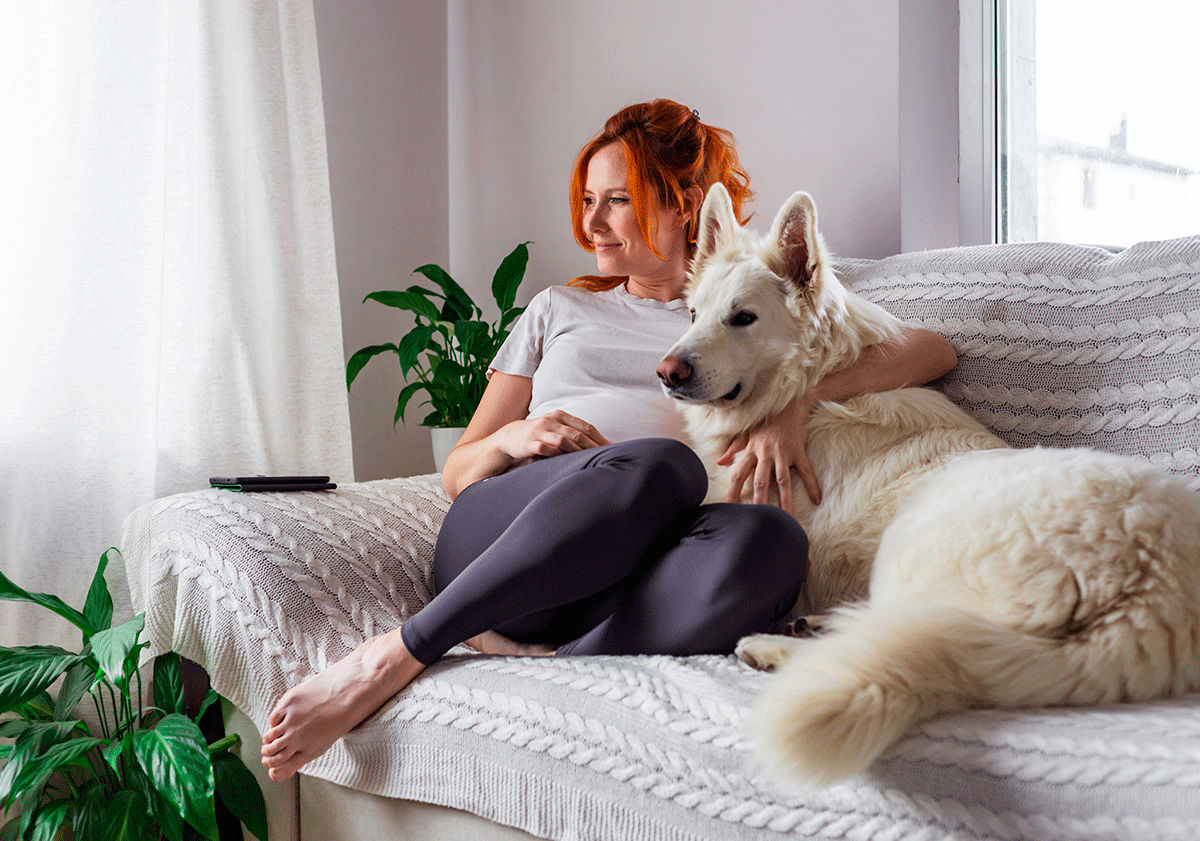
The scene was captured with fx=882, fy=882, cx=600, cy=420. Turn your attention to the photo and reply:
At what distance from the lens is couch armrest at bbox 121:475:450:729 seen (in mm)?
1327

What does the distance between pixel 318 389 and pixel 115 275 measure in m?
0.61

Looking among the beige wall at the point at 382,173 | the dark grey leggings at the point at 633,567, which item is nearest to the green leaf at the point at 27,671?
the dark grey leggings at the point at 633,567

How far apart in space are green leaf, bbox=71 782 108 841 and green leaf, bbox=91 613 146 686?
20 centimetres

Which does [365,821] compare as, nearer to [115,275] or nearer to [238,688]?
[238,688]

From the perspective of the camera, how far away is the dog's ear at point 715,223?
5.15 feet

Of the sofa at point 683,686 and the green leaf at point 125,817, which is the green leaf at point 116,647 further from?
the green leaf at point 125,817

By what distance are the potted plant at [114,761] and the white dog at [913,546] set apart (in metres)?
0.86

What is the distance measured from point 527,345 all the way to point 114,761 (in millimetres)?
1044

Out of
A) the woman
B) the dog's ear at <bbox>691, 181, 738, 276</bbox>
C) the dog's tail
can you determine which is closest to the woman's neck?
the woman

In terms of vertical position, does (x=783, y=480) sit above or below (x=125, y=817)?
above

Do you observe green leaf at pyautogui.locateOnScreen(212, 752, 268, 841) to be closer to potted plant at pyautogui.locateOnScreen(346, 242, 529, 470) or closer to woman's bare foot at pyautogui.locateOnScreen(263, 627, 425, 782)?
woman's bare foot at pyautogui.locateOnScreen(263, 627, 425, 782)

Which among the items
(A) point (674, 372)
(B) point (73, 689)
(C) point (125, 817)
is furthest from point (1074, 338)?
(B) point (73, 689)

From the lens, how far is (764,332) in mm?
1482

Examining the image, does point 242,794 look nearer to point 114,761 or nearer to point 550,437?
A: point 114,761
